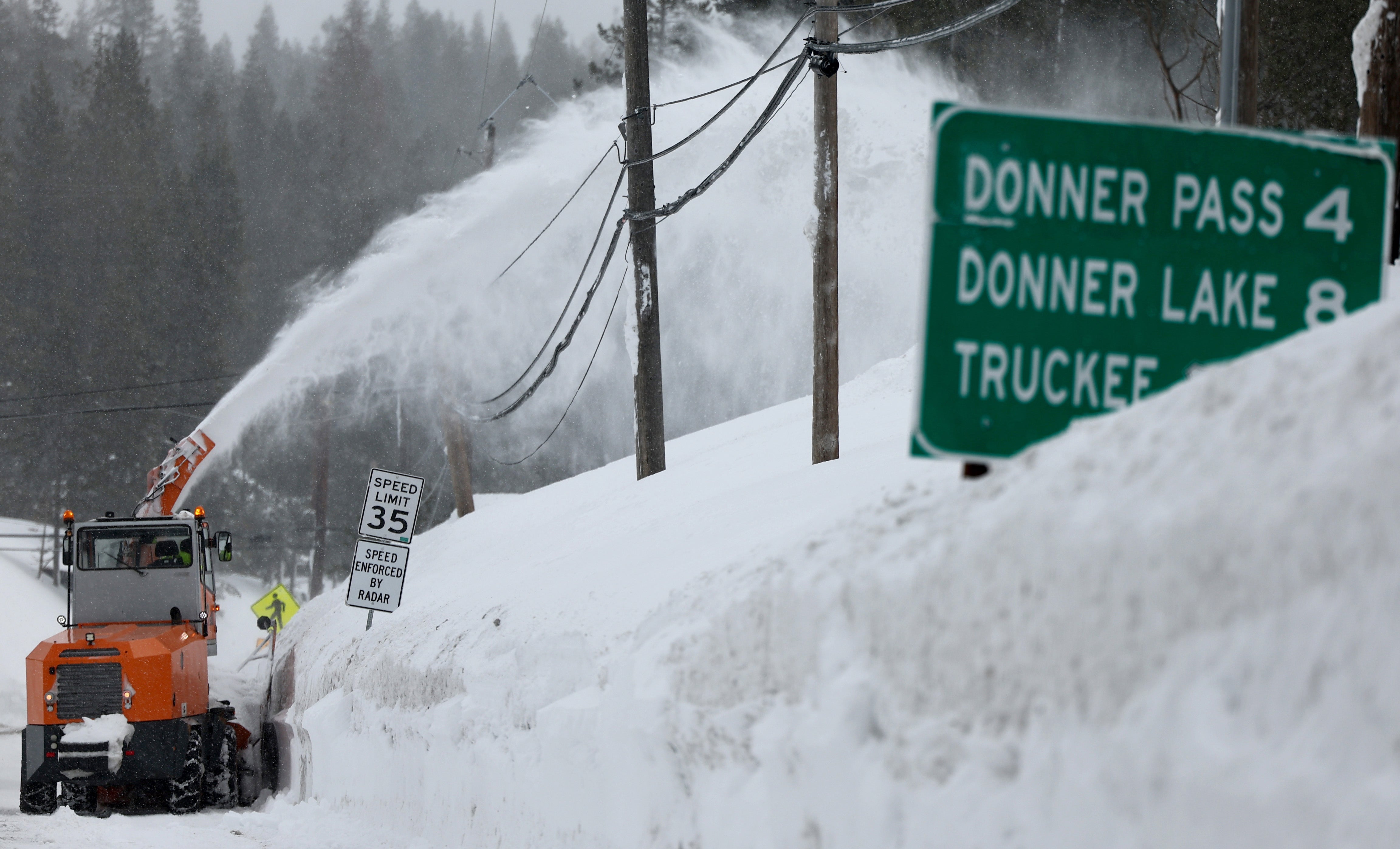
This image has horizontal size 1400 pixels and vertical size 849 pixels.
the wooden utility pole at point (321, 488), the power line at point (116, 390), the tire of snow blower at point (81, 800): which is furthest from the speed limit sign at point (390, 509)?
the power line at point (116, 390)

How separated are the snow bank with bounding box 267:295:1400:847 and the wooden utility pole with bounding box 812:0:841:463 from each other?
5420 millimetres

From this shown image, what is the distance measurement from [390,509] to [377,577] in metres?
0.66

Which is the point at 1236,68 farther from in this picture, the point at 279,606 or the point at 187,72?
the point at 187,72

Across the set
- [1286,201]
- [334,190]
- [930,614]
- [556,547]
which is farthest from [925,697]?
[334,190]

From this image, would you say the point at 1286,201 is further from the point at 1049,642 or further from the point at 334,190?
the point at 334,190

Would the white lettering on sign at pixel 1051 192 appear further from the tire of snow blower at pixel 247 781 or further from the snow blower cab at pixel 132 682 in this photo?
the tire of snow blower at pixel 247 781

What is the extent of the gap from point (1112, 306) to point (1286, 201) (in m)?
0.61

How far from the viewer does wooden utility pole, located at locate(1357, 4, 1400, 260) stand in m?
8.35

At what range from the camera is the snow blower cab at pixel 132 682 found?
37.3 feet

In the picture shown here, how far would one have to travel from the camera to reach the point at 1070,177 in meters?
3.82

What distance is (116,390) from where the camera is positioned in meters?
51.3

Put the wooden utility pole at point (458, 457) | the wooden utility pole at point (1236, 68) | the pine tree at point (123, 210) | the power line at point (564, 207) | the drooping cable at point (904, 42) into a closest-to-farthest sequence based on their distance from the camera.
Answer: the wooden utility pole at point (1236, 68)
the drooping cable at point (904, 42)
the power line at point (564, 207)
the wooden utility pole at point (458, 457)
the pine tree at point (123, 210)

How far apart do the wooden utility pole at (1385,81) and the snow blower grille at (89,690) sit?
10.5m

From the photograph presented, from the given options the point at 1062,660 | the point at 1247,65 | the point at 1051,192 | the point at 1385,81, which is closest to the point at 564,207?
the point at 1247,65
